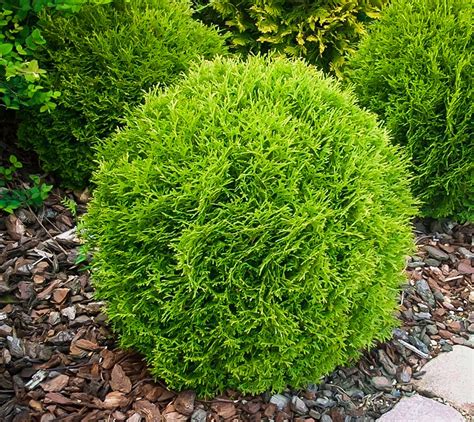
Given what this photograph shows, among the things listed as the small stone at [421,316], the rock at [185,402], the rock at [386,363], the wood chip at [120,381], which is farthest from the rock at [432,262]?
the wood chip at [120,381]

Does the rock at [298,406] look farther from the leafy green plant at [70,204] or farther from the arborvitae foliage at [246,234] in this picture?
the leafy green plant at [70,204]

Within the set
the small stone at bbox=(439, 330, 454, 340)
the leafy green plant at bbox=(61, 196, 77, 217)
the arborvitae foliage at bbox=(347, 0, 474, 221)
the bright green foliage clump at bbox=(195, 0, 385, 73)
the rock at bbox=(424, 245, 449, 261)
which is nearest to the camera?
the small stone at bbox=(439, 330, 454, 340)

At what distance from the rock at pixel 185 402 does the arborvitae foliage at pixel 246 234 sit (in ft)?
0.26

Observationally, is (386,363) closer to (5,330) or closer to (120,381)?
(120,381)

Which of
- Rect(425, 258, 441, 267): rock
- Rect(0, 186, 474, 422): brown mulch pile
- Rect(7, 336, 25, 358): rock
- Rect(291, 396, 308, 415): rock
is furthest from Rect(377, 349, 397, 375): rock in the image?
Rect(7, 336, 25, 358): rock

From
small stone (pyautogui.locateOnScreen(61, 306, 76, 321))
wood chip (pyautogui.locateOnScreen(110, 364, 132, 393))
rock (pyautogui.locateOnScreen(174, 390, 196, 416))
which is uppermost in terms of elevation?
rock (pyautogui.locateOnScreen(174, 390, 196, 416))

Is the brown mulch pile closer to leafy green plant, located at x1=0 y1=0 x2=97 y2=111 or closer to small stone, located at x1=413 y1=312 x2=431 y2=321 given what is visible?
small stone, located at x1=413 y1=312 x2=431 y2=321

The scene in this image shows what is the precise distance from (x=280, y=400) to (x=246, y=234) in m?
0.92

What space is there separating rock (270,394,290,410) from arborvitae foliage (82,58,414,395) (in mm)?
133

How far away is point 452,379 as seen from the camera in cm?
318

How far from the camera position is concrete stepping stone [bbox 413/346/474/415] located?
3082 millimetres

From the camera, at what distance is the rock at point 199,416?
2.74m

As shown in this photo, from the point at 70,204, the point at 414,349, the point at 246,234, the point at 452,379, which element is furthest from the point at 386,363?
the point at 70,204

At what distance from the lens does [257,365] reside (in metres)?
2.60
